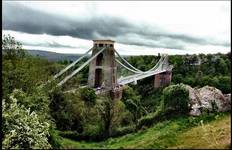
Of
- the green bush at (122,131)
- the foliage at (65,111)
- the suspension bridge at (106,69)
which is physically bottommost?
the green bush at (122,131)

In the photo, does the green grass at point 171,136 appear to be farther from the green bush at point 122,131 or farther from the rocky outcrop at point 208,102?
the rocky outcrop at point 208,102

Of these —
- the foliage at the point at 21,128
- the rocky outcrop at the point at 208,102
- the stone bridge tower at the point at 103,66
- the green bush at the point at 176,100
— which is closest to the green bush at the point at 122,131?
the green bush at the point at 176,100

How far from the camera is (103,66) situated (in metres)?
30.1

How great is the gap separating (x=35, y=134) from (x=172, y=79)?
23.6 m

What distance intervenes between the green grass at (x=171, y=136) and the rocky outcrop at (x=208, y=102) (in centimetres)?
60

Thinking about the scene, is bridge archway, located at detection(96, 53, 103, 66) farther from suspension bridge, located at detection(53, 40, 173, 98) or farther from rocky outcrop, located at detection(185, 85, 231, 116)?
rocky outcrop, located at detection(185, 85, 231, 116)

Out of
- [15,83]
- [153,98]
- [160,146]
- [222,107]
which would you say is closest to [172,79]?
[153,98]

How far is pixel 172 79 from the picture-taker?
3044 cm

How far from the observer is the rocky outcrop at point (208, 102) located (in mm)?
17234

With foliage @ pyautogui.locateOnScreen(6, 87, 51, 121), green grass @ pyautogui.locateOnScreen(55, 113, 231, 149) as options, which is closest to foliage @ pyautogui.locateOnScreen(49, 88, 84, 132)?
green grass @ pyautogui.locateOnScreen(55, 113, 231, 149)

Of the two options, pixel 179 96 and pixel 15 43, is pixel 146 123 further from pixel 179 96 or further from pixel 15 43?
pixel 15 43

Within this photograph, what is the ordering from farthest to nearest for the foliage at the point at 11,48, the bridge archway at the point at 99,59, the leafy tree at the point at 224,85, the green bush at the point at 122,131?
1. the bridge archway at the point at 99,59
2. the leafy tree at the point at 224,85
3. the green bush at the point at 122,131
4. the foliage at the point at 11,48

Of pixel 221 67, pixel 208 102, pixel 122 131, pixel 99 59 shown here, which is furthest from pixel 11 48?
pixel 221 67

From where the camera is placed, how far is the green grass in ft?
40.9
